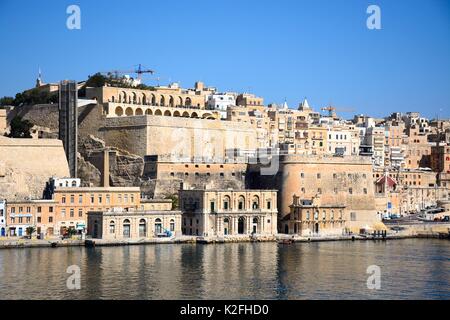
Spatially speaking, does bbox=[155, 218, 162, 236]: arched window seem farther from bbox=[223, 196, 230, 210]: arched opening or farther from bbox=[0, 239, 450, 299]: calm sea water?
bbox=[223, 196, 230, 210]: arched opening

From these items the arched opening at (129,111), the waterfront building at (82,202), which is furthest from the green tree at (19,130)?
the waterfront building at (82,202)

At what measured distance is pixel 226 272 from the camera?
30.3 meters

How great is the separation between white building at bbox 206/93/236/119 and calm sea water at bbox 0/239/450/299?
18074mm

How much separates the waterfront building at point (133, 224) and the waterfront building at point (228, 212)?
2.61 feet

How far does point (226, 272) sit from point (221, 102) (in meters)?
29.1

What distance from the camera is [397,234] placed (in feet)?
150

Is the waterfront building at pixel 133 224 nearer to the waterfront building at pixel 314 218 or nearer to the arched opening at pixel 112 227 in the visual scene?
the arched opening at pixel 112 227

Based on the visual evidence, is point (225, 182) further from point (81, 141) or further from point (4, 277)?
point (4, 277)

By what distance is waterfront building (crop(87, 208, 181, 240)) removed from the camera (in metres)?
38.2

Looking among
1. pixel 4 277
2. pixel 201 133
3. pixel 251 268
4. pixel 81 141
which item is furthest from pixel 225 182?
pixel 4 277

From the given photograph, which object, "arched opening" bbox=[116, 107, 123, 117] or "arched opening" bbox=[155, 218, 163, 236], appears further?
"arched opening" bbox=[116, 107, 123, 117]

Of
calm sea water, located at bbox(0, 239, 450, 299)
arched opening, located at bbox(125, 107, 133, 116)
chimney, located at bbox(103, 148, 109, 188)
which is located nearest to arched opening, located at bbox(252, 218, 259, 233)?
calm sea water, located at bbox(0, 239, 450, 299)

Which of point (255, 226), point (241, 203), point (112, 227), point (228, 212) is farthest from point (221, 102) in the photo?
point (112, 227)

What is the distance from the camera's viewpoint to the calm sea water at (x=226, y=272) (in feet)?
86.4
